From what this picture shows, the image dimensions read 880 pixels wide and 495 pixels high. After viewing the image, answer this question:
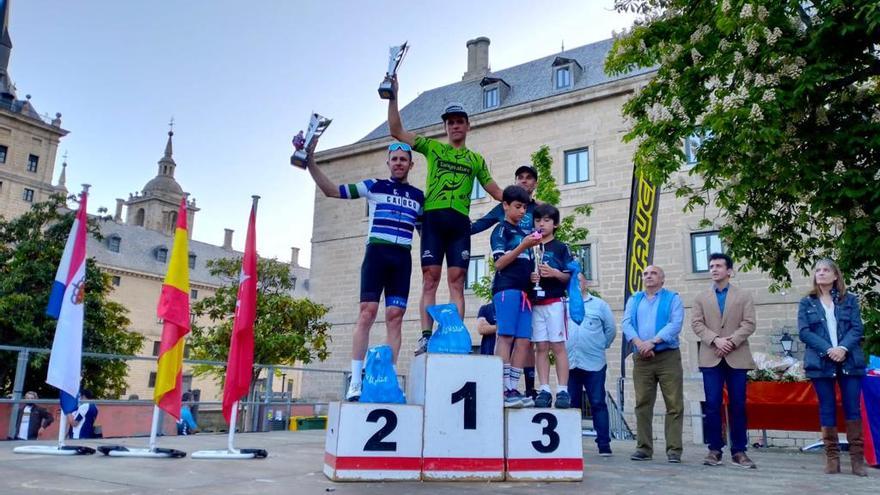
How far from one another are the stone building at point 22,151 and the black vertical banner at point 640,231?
189ft

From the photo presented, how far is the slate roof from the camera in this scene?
2405 cm

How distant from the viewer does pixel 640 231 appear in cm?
1395

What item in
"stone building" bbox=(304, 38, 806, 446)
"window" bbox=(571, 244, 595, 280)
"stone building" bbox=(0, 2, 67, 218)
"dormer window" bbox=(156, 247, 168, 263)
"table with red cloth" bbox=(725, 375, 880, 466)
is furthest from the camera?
"dormer window" bbox=(156, 247, 168, 263)

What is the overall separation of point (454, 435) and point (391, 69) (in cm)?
289

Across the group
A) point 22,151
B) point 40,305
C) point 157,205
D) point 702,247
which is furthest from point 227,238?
point 702,247

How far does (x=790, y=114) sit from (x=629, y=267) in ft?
21.0

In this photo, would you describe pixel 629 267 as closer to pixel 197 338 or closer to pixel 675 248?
pixel 675 248

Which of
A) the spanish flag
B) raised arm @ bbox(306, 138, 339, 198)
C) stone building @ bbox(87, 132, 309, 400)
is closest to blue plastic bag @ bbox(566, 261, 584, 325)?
raised arm @ bbox(306, 138, 339, 198)

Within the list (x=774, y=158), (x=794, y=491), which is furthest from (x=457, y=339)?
(x=774, y=158)

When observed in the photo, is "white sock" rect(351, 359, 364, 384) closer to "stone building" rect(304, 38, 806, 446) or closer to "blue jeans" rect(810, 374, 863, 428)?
"blue jeans" rect(810, 374, 863, 428)

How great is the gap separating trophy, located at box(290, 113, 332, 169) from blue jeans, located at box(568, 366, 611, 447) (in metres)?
3.52

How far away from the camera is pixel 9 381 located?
82.8ft

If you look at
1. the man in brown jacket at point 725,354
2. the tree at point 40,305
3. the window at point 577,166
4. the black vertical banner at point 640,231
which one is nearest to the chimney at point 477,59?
the window at point 577,166

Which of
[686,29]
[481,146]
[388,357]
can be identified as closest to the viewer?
[388,357]
